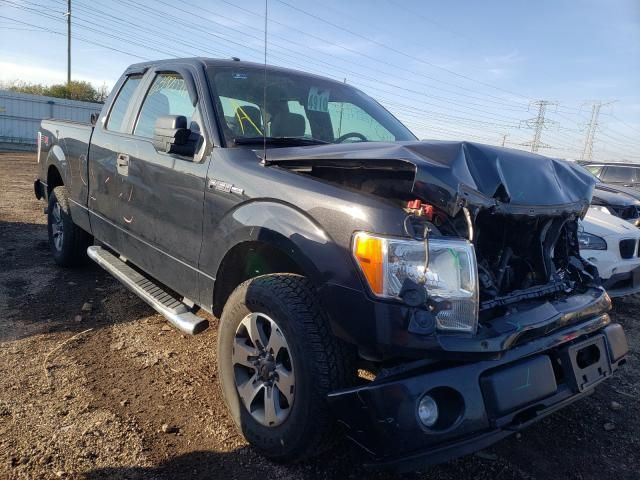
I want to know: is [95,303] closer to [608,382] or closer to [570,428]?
[570,428]

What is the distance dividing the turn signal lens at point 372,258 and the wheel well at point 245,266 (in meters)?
0.51

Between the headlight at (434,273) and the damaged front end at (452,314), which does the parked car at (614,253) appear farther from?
the headlight at (434,273)

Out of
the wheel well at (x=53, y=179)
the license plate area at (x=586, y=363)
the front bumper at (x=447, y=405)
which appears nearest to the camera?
the front bumper at (x=447, y=405)

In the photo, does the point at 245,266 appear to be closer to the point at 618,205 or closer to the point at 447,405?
the point at 447,405

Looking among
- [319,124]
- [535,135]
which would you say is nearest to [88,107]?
[319,124]

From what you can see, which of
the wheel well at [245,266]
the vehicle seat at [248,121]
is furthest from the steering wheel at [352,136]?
the wheel well at [245,266]

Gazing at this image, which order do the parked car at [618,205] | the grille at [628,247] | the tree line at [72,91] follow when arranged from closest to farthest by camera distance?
the grille at [628,247]
the parked car at [618,205]
the tree line at [72,91]

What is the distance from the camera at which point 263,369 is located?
238cm

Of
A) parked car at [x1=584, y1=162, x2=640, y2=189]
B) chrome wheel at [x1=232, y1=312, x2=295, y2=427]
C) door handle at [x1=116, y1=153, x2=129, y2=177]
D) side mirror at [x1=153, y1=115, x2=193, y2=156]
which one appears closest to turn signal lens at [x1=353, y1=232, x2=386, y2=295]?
chrome wheel at [x1=232, y1=312, x2=295, y2=427]

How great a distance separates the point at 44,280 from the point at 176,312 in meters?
2.63

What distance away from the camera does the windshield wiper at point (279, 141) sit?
2.96 m

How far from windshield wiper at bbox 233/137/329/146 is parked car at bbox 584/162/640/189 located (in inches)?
407

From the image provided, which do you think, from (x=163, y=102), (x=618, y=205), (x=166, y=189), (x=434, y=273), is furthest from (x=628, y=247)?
(x=163, y=102)

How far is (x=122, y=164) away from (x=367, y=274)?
2572 mm
